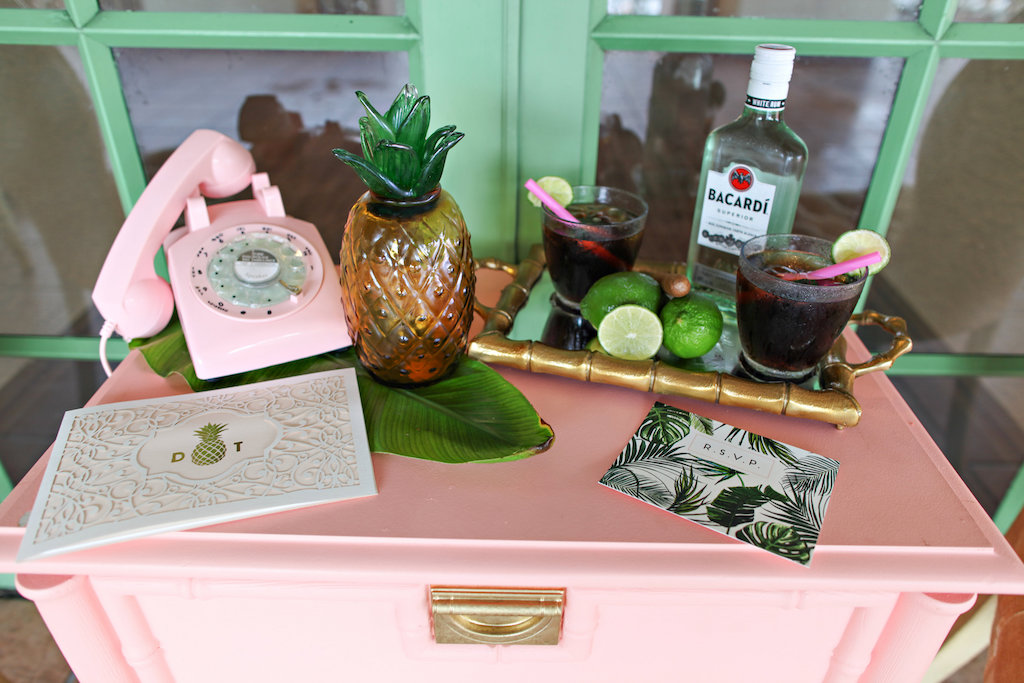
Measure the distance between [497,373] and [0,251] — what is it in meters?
0.77

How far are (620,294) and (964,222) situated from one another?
555mm

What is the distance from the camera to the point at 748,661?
60 cm

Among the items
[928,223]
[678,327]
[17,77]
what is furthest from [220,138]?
[928,223]

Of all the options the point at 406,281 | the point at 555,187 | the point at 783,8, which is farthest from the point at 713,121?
the point at 406,281

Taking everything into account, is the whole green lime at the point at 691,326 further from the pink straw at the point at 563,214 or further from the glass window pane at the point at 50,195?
the glass window pane at the point at 50,195

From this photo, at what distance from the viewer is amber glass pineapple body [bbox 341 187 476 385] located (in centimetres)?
60

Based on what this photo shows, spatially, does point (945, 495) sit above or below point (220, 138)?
below

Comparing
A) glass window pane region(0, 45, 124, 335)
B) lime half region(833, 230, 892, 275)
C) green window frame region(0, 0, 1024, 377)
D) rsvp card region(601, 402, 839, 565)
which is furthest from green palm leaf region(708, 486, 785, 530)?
glass window pane region(0, 45, 124, 335)

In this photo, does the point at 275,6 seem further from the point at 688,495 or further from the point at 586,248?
the point at 688,495

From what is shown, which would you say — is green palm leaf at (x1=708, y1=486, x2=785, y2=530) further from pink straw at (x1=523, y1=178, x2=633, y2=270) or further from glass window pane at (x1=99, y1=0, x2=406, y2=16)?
glass window pane at (x1=99, y1=0, x2=406, y2=16)

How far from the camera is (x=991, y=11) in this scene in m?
0.74

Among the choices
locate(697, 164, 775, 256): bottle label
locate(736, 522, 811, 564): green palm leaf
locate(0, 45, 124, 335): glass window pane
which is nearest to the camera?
locate(736, 522, 811, 564): green palm leaf

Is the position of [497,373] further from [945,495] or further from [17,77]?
[17,77]

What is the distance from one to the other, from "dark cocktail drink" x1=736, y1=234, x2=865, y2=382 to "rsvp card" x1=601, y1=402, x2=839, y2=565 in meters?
0.10
